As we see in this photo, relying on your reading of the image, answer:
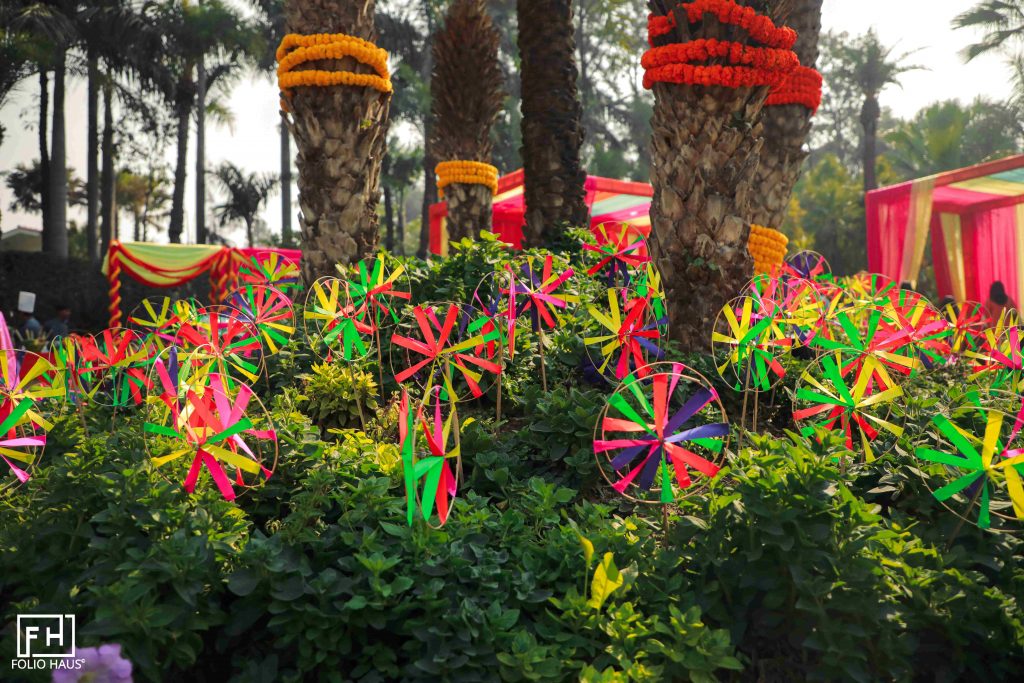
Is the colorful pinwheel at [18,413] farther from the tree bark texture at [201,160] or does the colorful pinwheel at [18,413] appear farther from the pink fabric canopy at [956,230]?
the tree bark texture at [201,160]

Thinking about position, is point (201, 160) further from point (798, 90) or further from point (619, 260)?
point (619, 260)

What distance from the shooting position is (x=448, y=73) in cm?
874

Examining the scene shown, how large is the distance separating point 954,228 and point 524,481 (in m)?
11.7

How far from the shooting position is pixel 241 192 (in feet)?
90.8

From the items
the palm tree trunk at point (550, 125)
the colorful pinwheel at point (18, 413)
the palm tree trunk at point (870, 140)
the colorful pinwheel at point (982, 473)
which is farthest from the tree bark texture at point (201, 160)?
the colorful pinwheel at point (982, 473)

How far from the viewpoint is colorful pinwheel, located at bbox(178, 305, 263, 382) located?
317 centimetres

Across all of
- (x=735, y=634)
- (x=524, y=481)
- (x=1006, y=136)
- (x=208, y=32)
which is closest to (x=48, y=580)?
(x=524, y=481)

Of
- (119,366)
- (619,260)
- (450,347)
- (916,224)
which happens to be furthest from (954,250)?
(119,366)

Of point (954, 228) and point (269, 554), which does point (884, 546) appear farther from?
point (954, 228)

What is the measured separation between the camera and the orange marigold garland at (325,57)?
14.7 ft

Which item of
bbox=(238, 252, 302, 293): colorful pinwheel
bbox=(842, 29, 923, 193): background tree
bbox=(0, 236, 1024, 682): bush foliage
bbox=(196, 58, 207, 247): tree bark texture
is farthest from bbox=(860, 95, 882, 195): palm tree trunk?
bbox=(0, 236, 1024, 682): bush foliage

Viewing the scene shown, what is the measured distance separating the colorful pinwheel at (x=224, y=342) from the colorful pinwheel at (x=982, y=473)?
7.56 feet

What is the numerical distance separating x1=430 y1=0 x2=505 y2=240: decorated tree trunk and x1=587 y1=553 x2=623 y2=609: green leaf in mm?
6523

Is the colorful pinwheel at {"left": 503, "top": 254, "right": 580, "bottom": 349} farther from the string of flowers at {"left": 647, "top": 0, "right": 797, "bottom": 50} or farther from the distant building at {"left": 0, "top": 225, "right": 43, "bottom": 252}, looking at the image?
the distant building at {"left": 0, "top": 225, "right": 43, "bottom": 252}
